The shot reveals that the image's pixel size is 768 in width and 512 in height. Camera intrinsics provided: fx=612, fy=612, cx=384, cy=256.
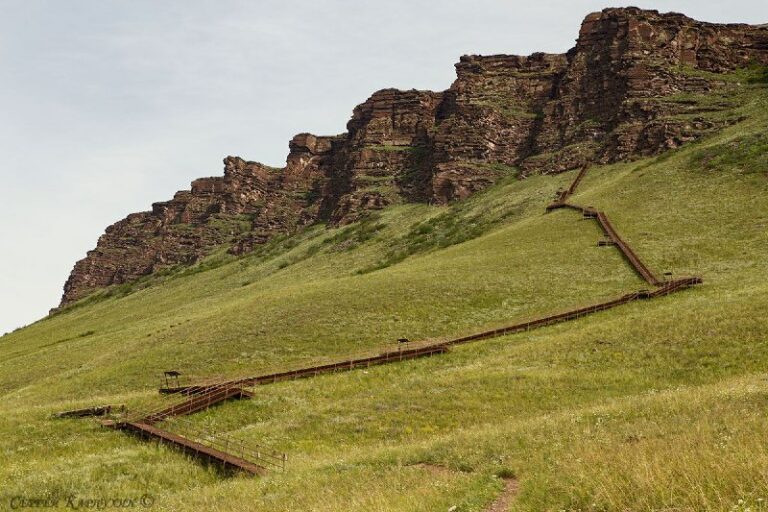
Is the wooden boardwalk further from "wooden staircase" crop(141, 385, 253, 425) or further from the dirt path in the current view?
the dirt path

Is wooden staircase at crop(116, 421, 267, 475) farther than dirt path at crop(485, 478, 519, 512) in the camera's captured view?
Yes

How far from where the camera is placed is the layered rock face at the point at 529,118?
101 meters

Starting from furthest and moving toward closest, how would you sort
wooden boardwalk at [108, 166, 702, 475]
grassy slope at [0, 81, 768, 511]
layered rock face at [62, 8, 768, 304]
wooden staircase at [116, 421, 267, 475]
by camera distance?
layered rock face at [62, 8, 768, 304]
wooden boardwalk at [108, 166, 702, 475]
wooden staircase at [116, 421, 267, 475]
grassy slope at [0, 81, 768, 511]

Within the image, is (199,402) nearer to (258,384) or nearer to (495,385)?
(258,384)

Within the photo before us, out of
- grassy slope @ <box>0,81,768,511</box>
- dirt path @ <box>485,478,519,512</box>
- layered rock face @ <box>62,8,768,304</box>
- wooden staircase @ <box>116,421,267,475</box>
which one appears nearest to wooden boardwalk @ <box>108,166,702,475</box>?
wooden staircase @ <box>116,421,267,475</box>

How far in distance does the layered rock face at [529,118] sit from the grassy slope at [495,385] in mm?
28188

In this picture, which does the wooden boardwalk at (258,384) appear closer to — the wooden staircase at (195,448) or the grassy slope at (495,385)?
the wooden staircase at (195,448)

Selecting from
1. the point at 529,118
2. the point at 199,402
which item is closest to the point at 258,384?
the point at 199,402

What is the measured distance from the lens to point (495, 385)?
27.0 meters

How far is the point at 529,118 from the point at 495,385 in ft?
351

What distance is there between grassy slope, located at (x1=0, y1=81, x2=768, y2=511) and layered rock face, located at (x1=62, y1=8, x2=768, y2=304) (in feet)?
92.5

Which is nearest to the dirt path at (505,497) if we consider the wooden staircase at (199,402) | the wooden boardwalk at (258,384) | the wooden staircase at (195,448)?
the wooden boardwalk at (258,384)

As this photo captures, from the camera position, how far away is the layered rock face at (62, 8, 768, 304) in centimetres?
10088

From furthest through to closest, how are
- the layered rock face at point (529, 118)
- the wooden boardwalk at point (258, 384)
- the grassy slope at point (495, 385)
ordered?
the layered rock face at point (529, 118) < the wooden boardwalk at point (258, 384) < the grassy slope at point (495, 385)
